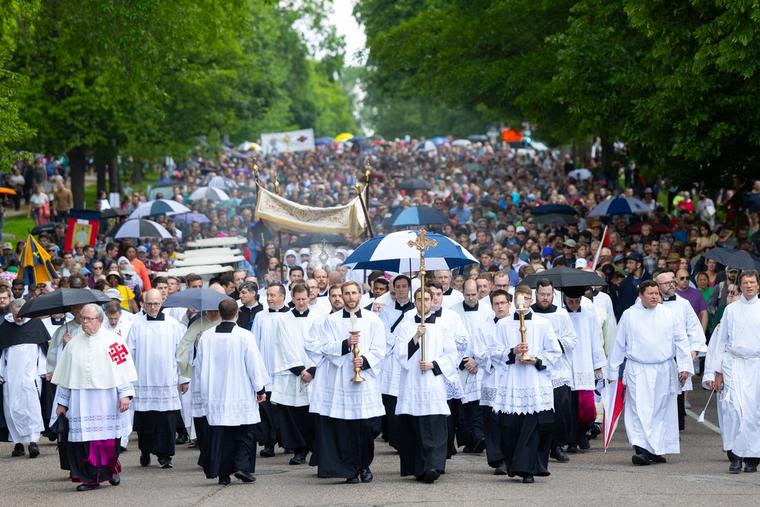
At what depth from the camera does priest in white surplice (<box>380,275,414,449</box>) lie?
14.0 metres

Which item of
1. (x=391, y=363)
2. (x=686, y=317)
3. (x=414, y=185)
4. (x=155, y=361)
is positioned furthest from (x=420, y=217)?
(x=414, y=185)

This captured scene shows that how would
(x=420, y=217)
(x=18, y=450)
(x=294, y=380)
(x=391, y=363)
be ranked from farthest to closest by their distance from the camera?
(x=420, y=217), (x=18, y=450), (x=294, y=380), (x=391, y=363)

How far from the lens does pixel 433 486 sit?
41.9 ft

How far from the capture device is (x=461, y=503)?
1180 centimetres

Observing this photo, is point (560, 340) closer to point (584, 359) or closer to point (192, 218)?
point (584, 359)

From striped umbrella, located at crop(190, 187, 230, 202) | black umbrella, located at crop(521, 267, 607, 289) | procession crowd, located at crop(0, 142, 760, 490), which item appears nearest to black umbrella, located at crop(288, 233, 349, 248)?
procession crowd, located at crop(0, 142, 760, 490)

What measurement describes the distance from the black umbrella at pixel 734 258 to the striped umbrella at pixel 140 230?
11793 mm

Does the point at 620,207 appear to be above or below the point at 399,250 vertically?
above

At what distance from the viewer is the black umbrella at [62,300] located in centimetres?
1371

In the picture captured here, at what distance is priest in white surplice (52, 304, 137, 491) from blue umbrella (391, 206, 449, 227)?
1094 cm

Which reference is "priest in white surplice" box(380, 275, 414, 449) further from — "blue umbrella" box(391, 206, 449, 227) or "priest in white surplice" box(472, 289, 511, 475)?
"blue umbrella" box(391, 206, 449, 227)

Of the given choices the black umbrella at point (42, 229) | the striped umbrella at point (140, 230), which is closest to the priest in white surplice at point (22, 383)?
the striped umbrella at point (140, 230)

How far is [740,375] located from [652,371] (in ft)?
2.89

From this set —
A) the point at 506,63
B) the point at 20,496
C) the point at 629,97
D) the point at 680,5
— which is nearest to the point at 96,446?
the point at 20,496
